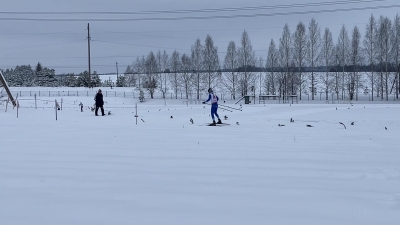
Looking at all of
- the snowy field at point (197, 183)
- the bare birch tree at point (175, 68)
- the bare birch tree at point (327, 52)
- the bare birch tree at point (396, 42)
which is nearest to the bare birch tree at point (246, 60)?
the bare birch tree at point (327, 52)

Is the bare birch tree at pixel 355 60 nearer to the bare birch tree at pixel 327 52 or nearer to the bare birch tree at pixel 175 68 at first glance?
the bare birch tree at pixel 327 52

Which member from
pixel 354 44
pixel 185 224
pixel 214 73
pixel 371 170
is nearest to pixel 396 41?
pixel 354 44

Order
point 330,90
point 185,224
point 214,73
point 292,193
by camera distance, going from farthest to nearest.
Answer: point 214,73 → point 330,90 → point 292,193 → point 185,224

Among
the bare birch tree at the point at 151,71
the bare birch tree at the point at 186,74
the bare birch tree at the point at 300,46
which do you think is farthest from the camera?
the bare birch tree at the point at 151,71

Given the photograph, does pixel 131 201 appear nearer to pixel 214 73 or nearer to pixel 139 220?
pixel 139 220

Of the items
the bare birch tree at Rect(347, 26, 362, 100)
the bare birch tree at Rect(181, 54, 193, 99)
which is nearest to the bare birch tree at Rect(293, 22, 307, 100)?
the bare birch tree at Rect(347, 26, 362, 100)

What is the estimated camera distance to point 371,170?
668 centimetres

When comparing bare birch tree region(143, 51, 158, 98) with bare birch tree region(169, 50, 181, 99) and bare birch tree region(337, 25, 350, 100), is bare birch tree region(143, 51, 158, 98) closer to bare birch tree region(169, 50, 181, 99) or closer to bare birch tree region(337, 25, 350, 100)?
bare birch tree region(169, 50, 181, 99)

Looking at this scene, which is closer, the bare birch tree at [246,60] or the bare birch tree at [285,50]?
the bare birch tree at [285,50]

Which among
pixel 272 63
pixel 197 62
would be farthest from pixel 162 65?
pixel 272 63

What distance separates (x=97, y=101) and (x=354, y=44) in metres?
46.6

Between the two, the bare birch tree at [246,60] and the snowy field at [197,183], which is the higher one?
the bare birch tree at [246,60]

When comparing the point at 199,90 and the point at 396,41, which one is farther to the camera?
the point at 199,90

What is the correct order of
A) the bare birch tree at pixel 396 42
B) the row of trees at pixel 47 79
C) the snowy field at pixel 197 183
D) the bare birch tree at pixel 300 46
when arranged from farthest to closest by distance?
the row of trees at pixel 47 79 < the bare birch tree at pixel 300 46 < the bare birch tree at pixel 396 42 < the snowy field at pixel 197 183
